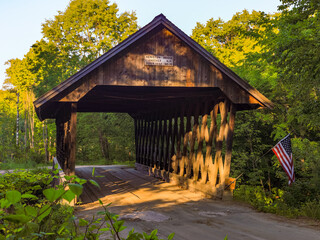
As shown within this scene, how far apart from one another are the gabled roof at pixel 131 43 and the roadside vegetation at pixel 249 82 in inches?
73.7

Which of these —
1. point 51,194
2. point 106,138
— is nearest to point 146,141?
point 106,138

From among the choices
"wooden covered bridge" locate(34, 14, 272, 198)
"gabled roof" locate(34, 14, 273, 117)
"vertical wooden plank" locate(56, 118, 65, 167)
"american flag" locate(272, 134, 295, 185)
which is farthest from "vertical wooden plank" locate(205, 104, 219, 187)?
"vertical wooden plank" locate(56, 118, 65, 167)

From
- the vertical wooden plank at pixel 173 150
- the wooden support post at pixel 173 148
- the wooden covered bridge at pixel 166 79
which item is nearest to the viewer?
the wooden covered bridge at pixel 166 79

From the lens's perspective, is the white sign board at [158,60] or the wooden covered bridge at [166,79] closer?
the wooden covered bridge at [166,79]

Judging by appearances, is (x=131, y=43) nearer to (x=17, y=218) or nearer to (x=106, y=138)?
(x=17, y=218)

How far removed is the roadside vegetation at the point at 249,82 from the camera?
37.7 ft

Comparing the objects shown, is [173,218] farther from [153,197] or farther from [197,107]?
[197,107]

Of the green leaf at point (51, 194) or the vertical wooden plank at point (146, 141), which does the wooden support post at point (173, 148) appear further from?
the green leaf at point (51, 194)

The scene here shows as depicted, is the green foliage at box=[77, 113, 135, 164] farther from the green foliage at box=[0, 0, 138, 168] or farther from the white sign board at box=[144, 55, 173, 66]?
the white sign board at box=[144, 55, 173, 66]

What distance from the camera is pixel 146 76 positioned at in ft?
34.8

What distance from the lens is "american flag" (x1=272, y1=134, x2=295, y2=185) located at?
9.65 metres

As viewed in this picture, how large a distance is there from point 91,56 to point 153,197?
2477 centimetres

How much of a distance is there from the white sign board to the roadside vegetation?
157 inches

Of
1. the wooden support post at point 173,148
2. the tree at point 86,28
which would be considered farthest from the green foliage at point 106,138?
the wooden support post at point 173,148
